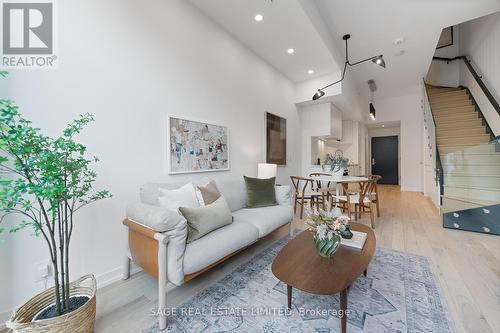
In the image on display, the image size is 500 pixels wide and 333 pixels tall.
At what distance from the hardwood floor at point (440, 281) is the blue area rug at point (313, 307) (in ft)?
0.37

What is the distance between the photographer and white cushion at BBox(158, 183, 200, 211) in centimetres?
186

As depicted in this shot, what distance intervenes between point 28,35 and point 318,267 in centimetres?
275

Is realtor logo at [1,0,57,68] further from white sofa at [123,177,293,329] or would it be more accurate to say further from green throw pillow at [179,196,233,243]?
green throw pillow at [179,196,233,243]

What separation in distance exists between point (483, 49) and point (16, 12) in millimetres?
7453

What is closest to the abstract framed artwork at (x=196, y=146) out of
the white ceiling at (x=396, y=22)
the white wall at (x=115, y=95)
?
the white wall at (x=115, y=95)

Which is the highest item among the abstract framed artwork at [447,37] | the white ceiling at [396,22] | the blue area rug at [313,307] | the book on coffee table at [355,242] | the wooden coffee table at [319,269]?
the abstract framed artwork at [447,37]

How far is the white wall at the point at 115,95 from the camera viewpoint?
149 cm

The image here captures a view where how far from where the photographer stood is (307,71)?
13.8 feet

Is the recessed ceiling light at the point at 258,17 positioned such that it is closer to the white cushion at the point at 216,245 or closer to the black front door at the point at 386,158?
the white cushion at the point at 216,245

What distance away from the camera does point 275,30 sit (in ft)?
9.62

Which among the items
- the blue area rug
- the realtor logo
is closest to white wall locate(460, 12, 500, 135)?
the blue area rug

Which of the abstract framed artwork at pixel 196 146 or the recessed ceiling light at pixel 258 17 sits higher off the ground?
the recessed ceiling light at pixel 258 17

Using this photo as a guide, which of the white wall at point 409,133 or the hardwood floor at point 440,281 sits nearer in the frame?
the hardwood floor at point 440,281

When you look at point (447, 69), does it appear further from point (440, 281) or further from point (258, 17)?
point (440, 281)
